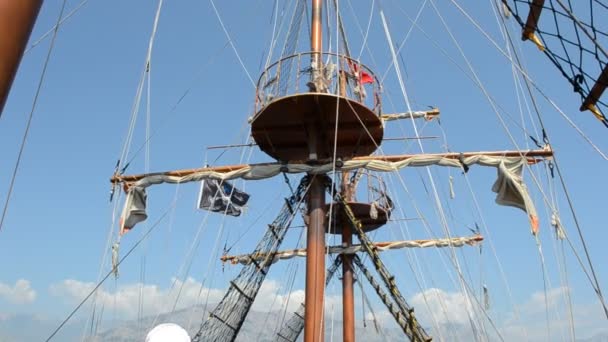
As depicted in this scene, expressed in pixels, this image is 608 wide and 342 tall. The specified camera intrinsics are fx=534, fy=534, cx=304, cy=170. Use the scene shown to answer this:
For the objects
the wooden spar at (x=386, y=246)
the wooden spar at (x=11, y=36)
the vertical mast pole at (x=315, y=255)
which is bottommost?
the wooden spar at (x=11, y=36)

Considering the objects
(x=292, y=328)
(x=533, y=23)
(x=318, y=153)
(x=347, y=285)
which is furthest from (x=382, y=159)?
(x=292, y=328)

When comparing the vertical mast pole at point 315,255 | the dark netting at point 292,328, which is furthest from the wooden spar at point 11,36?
the dark netting at point 292,328

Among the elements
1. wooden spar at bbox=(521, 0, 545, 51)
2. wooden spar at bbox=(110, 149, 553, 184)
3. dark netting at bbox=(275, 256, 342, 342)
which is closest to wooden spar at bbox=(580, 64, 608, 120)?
wooden spar at bbox=(521, 0, 545, 51)

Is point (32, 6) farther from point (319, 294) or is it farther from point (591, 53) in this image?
point (319, 294)

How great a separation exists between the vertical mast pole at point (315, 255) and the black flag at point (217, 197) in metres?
2.34

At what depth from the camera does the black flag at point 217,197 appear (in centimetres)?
1207

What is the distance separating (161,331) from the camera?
2.23m

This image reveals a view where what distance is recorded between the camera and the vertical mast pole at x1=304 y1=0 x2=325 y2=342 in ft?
29.2

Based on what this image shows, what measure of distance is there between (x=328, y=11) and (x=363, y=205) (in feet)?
27.4

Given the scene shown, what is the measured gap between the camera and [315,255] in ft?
30.8

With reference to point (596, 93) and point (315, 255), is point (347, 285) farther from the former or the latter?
point (596, 93)

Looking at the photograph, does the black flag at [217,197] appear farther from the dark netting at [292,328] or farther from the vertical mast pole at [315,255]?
the dark netting at [292,328]

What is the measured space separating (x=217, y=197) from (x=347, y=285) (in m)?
8.65

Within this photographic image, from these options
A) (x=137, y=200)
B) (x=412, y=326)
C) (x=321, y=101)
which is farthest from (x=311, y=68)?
(x=412, y=326)
